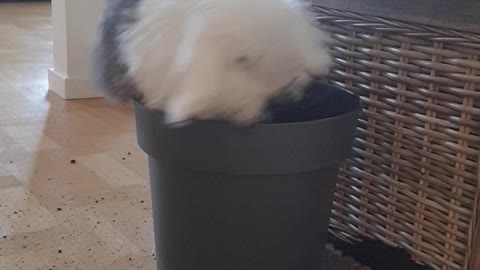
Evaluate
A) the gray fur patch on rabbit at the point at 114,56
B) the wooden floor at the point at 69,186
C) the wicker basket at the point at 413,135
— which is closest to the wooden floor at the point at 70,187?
the wooden floor at the point at 69,186

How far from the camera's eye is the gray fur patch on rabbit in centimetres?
80

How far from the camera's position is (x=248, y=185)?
0.77 meters

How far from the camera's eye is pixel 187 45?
721mm

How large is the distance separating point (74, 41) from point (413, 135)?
158 cm

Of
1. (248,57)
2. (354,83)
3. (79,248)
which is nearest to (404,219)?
(354,83)

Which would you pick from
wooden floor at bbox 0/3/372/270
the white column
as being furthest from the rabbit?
the white column

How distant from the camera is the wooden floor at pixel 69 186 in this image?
1.09m

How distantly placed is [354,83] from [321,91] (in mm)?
67

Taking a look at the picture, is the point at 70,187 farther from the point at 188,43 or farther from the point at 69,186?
the point at 188,43

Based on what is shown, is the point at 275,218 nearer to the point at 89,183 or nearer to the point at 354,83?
the point at 354,83

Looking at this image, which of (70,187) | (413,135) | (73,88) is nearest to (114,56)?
(413,135)

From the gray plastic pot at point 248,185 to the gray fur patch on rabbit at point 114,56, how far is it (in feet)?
0.13

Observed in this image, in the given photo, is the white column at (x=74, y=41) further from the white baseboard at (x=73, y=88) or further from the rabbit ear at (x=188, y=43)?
the rabbit ear at (x=188, y=43)

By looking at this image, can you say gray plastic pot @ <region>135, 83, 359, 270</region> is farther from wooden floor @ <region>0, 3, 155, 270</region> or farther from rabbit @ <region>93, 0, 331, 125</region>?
wooden floor @ <region>0, 3, 155, 270</region>
